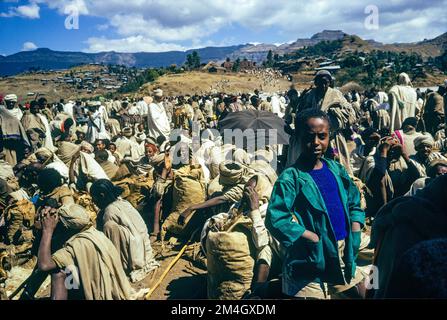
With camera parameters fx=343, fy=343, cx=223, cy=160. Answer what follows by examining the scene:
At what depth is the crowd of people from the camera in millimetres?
1433

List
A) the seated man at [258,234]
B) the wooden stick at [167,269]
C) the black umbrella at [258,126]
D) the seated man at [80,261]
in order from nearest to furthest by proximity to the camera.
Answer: the seated man at [80,261] < the seated man at [258,234] < the wooden stick at [167,269] < the black umbrella at [258,126]

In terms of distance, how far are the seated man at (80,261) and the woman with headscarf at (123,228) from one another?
1.69 feet

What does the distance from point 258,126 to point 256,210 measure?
112 inches

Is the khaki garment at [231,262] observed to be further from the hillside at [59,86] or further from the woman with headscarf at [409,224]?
the hillside at [59,86]

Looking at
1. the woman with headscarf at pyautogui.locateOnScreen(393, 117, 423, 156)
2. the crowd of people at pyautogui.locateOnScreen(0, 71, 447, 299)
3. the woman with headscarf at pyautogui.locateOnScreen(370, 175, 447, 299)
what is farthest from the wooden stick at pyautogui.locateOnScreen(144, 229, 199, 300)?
the woman with headscarf at pyautogui.locateOnScreen(393, 117, 423, 156)

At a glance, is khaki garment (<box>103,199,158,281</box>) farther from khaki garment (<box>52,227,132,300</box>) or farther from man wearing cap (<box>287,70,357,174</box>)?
man wearing cap (<box>287,70,357,174</box>)

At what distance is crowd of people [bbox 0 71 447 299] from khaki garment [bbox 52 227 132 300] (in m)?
0.01

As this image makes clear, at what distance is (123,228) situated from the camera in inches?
135

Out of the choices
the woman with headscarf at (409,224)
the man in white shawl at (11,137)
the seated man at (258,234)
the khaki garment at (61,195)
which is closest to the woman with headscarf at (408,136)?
the seated man at (258,234)

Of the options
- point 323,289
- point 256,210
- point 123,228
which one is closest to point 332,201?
point 323,289

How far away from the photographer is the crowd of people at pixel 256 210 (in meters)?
1.43

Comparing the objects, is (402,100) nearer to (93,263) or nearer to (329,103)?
(329,103)

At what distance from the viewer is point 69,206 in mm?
2805
